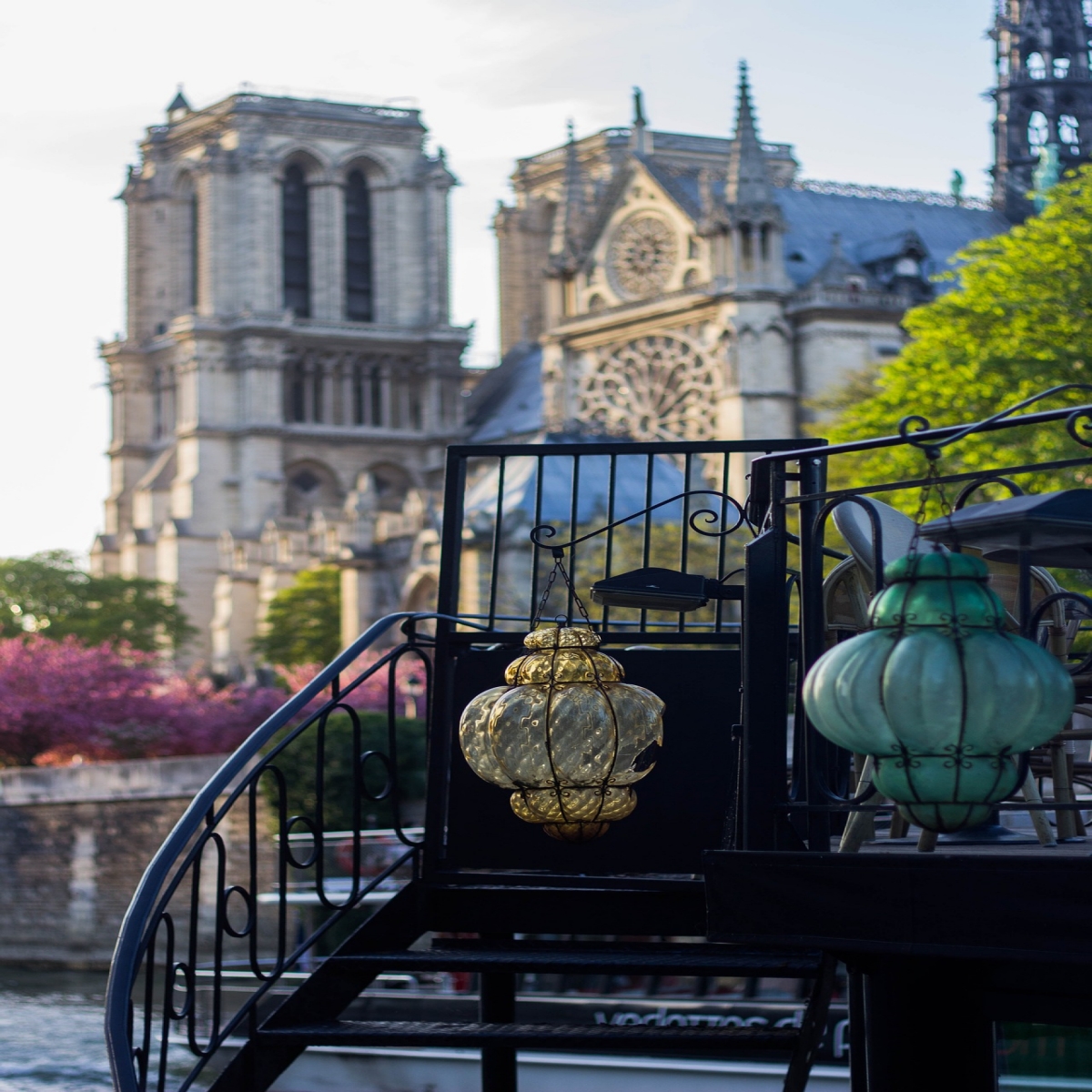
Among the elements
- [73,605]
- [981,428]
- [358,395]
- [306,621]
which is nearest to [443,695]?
[981,428]

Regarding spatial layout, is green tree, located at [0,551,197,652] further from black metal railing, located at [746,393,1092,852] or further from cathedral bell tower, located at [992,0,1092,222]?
black metal railing, located at [746,393,1092,852]

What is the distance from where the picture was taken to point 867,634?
480 centimetres

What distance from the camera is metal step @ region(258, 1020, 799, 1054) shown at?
611cm

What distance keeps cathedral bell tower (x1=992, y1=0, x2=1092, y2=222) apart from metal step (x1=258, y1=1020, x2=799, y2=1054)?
2465 inches

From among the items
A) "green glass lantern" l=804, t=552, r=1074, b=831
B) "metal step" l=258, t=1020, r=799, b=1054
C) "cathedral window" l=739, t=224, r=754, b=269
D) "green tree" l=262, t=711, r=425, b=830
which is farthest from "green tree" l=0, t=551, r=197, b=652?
"green glass lantern" l=804, t=552, r=1074, b=831

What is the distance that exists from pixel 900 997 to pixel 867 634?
1.26 m

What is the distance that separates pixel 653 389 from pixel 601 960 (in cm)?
6067

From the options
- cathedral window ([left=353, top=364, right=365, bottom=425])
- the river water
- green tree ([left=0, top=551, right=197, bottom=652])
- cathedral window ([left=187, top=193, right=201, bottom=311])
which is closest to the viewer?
the river water

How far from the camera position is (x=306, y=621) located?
7469 centimetres

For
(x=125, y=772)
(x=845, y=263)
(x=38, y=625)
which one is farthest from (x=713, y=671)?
(x=38, y=625)

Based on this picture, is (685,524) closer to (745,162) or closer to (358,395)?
(745,162)

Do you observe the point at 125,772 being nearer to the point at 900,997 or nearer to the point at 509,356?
the point at 900,997

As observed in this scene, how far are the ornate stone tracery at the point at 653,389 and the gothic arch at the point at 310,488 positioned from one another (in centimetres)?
2440

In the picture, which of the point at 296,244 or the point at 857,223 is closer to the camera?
the point at 857,223
